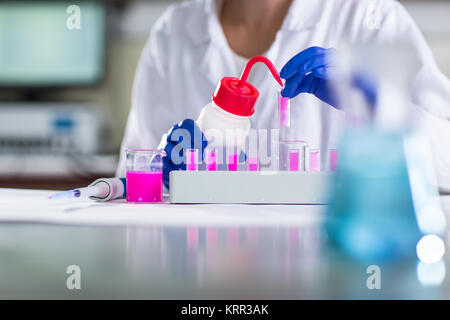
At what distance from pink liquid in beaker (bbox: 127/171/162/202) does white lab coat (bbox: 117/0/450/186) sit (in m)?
0.52

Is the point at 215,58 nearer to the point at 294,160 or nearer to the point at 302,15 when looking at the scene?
the point at 302,15

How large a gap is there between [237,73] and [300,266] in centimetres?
90

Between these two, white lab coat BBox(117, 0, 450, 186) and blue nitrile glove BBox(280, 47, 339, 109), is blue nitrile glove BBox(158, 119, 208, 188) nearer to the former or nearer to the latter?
blue nitrile glove BBox(280, 47, 339, 109)

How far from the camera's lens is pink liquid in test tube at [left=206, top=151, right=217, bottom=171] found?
0.59 m

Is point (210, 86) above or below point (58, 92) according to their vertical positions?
below

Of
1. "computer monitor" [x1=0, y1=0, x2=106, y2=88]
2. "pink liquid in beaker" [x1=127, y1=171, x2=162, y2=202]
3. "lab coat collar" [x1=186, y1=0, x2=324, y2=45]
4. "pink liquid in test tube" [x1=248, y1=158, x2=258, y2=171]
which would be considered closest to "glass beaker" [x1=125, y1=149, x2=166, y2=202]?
"pink liquid in beaker" [x1=127, y1=171, x2=162, y2=202]

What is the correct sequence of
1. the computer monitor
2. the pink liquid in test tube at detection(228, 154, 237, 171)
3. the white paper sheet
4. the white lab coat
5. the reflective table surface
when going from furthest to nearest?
the computer monitor, the white lab coat, the pink liquid in test tube at detection(228, 154, 237, 171), the white paper sheet, the reflective table surface

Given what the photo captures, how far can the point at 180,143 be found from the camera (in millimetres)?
660

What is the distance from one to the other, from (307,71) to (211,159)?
0.15 m

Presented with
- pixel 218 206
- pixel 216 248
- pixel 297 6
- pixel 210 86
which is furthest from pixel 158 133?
pixel 216 248

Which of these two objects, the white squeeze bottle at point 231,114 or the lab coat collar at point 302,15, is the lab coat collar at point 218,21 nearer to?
the lab coat collar at point 302,15

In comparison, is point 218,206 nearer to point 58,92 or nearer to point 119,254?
point 119,254
